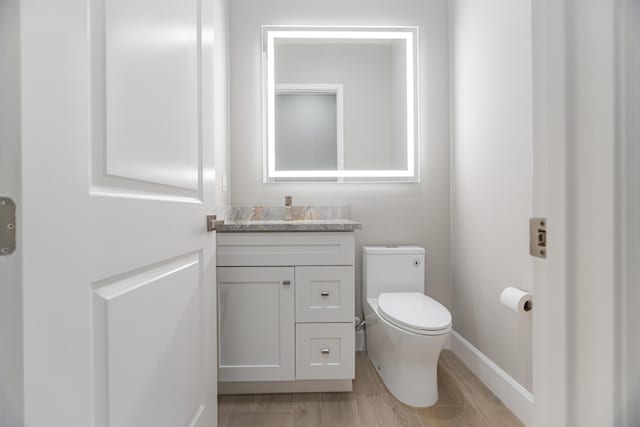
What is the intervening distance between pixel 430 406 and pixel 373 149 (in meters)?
1.51

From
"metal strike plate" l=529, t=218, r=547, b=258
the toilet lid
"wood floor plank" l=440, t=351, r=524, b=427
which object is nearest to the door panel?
"metal strike plate" l=529, t=218, r=547, b=258

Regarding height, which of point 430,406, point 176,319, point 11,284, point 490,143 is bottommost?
point 430,406

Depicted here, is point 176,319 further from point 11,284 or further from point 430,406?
point 430,406

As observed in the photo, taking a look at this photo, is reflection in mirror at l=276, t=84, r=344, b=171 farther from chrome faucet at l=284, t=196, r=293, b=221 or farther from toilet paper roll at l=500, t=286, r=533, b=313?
toilet paper roll at l=500, t=286, r=533, b=313

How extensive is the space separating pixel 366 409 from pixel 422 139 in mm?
1648

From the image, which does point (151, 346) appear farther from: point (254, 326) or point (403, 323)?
point (403, 323)

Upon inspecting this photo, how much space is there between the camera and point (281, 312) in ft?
5.02

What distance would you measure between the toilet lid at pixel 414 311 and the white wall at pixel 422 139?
41 centimetres

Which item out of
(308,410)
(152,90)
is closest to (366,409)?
(308,410)

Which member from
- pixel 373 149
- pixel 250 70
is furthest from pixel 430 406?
pixel 250 70

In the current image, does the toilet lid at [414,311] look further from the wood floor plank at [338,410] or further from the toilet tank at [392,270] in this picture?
the wood floor plank at [338,410]

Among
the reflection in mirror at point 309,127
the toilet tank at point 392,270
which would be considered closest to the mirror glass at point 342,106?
the reflection in mirror at point 309,127

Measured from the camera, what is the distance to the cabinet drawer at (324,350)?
1.53 meters

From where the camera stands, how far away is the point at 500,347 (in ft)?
5.15
